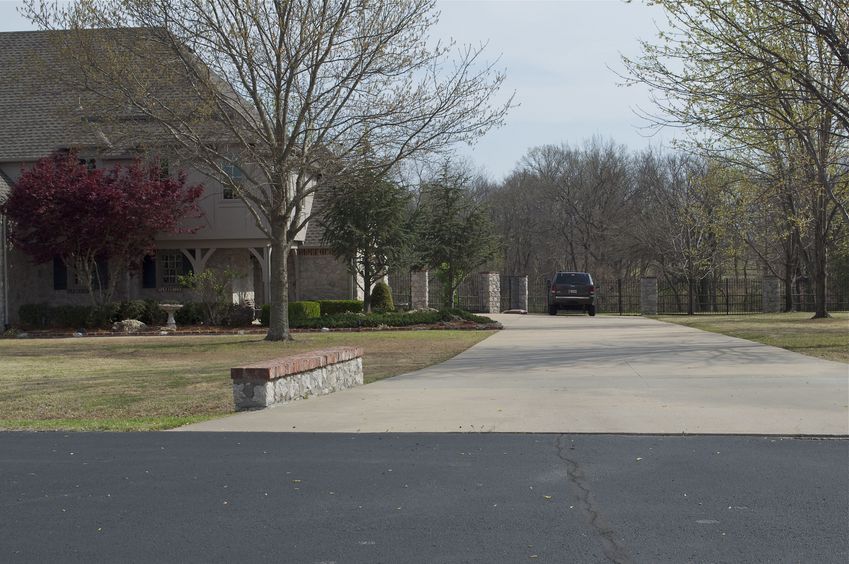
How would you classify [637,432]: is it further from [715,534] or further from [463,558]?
[463,558]

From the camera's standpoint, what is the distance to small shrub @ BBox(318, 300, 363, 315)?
32000mm

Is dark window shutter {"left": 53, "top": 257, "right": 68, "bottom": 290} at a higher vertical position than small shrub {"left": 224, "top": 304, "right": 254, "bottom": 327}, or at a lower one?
higher

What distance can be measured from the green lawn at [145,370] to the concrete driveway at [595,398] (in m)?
1.37

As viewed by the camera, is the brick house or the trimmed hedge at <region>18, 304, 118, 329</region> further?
the brick house

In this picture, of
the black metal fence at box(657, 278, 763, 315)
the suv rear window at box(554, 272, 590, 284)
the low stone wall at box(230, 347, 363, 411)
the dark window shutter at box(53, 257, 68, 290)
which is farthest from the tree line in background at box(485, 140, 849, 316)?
the low stone wall at box(230, 347, 363, 411)

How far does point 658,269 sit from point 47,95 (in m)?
38.2

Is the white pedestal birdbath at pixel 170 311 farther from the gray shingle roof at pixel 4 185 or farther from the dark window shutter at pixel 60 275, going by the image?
the gray shingle roof at pixel 4 185

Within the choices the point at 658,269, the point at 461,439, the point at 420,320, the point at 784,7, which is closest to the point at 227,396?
the point at 461,439

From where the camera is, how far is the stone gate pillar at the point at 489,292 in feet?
128

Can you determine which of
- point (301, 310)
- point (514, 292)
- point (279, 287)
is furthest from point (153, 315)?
point (514, 292)

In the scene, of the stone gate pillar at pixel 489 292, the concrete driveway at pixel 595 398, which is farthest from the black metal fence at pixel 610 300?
the concrete driveway at pixel 595 398

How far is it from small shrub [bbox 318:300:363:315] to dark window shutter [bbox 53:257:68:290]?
9074mm

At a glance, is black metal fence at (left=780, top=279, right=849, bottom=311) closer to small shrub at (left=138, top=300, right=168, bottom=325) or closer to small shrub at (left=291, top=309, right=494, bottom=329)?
small shrub at (left=291, top=309, right=494, bottom=329)

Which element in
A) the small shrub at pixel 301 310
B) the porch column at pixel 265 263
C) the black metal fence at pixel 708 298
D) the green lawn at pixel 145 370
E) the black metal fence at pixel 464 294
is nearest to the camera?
the green lawn at pixel 145 370
